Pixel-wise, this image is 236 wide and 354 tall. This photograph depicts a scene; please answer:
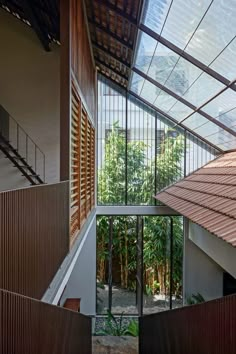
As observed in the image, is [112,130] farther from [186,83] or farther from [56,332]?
[56,332]

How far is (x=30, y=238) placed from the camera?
263cm

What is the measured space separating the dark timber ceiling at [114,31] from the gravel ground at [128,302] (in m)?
5.71

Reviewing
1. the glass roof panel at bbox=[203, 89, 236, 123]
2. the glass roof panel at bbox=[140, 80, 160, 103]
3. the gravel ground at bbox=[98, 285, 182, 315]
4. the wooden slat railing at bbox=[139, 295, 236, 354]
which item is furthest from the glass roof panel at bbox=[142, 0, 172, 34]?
the gravel ground at bbox=[98, 285, 182, 315]

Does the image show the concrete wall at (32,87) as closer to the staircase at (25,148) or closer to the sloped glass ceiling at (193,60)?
the staircase at (25,148)

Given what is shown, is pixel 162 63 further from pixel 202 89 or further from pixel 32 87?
pixel 32 87

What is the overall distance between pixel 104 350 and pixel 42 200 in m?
5.25

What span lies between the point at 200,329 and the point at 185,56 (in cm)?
393

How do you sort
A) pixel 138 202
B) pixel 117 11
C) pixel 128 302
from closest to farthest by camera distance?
pixel 117 11 < pixel 128 302 < pixel 138 202

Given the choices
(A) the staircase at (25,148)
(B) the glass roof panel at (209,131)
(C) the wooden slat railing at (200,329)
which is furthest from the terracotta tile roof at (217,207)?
(A) the staircase at (25,148)

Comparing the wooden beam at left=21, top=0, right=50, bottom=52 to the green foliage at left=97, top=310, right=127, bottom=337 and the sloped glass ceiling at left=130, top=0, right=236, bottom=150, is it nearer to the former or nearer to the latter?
the sloped glass ceiling at left=130, top=0, right=236, bottom=150

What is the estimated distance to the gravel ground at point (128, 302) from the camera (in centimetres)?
1055

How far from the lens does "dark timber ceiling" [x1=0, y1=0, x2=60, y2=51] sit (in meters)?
6.79

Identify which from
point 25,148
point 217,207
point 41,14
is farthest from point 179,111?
point 217,207

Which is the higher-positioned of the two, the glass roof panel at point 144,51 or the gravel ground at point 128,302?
the glass roof panel at point 144,51
